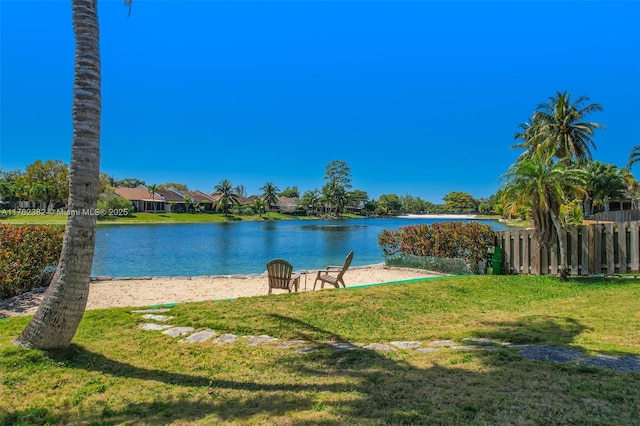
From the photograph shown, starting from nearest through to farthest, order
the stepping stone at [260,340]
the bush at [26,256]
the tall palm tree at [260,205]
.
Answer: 1. the stepping stone at [260,340]
2. the bush at [26,256]
3. the tall palm tree at [260,205]

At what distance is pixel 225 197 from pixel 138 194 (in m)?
18.3

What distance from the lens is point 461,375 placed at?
3.46 m

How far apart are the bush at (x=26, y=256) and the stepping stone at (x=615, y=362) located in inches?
433

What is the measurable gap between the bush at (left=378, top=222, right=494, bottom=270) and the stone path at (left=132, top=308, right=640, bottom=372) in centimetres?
815

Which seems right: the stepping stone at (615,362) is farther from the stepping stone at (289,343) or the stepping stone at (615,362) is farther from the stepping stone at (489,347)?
the stepping stone at (289,343)

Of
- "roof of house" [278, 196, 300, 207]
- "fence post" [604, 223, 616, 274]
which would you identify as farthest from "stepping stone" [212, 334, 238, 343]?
"roof of house" [278, 196, 300, 207]

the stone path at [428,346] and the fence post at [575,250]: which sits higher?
the fence post at [575,250]

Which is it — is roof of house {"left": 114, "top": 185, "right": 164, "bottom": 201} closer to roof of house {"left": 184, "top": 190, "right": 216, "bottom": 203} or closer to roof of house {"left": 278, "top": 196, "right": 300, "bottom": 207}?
roof of house {"left": 184, "top": 190, "right": 216, "bottom": 203}

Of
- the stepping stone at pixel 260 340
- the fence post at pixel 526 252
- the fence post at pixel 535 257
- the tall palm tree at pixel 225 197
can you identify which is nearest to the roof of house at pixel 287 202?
the tall palm tree at pixel 225 197

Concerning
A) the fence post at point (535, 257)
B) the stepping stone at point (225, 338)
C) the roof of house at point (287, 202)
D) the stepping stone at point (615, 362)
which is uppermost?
the roof of house at point (287, 202)

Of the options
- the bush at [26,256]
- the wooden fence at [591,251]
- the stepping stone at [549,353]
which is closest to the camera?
the stepping stone at [549,353]

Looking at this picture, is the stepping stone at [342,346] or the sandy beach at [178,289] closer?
the stepping stone at [342,346]

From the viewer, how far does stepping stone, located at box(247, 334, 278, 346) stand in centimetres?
498

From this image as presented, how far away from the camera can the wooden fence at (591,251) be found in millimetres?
9492
